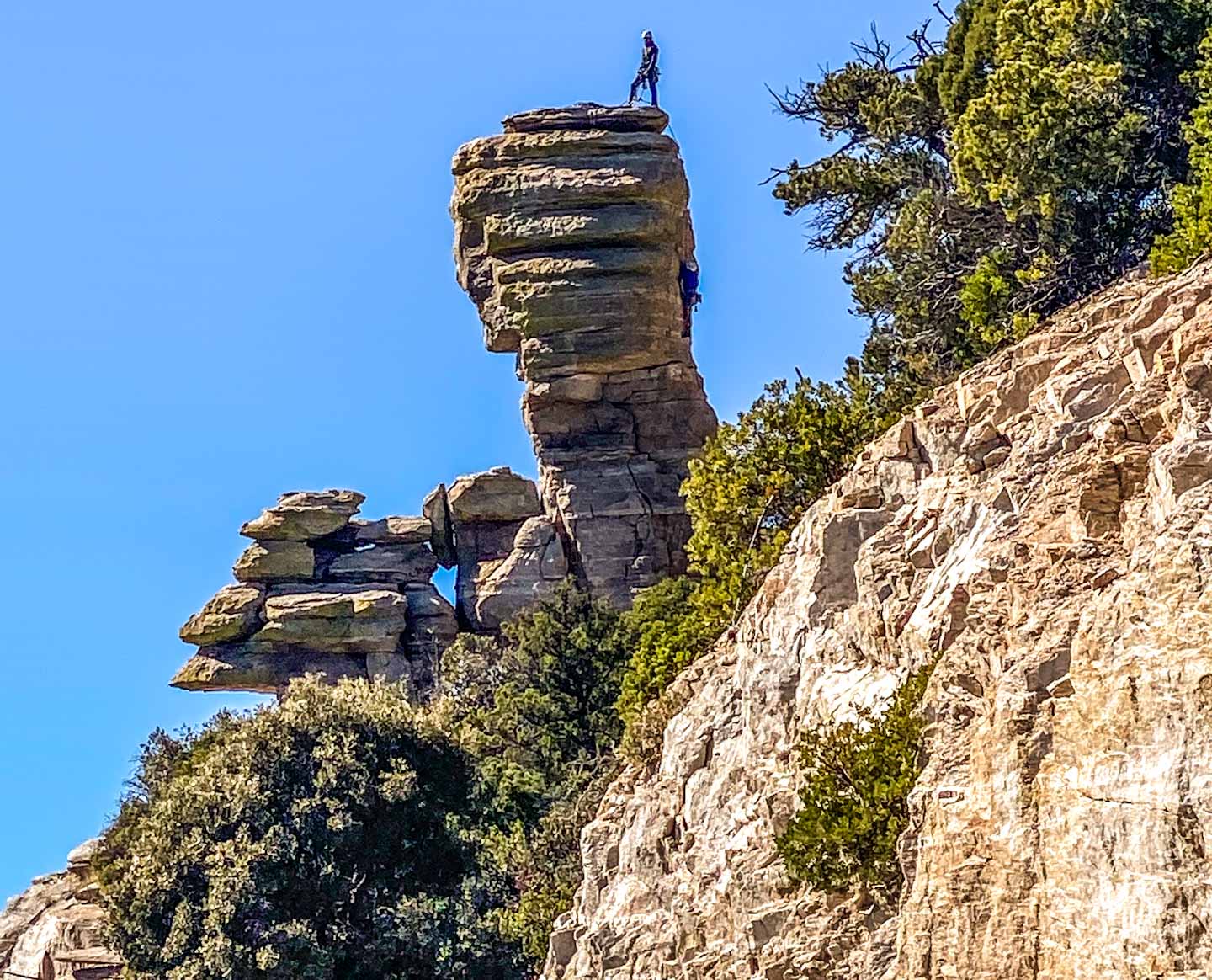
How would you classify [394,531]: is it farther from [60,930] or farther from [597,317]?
[60,930]

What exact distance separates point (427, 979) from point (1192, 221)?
23.6 metres

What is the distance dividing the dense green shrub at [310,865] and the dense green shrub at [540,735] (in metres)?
0.91

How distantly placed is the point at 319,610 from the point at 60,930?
1622cm

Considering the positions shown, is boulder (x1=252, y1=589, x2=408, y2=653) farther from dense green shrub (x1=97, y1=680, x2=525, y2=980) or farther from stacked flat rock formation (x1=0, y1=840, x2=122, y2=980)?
dense green shrub (x1=97, y1=680, x2=525, y2=980)

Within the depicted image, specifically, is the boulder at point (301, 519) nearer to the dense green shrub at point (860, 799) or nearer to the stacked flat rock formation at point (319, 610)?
the stacked flat rock formation at point (319, 610)

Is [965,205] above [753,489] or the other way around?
above

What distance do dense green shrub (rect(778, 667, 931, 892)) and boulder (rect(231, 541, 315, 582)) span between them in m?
40.0

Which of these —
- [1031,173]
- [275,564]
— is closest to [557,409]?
[275,564]

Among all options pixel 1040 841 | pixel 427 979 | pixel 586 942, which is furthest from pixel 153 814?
pixel 1040 841

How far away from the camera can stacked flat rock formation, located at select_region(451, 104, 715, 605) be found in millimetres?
54062

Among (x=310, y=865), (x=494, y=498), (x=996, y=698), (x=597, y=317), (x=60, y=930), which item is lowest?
(x=996, y=698)

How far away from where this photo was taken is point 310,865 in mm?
37094

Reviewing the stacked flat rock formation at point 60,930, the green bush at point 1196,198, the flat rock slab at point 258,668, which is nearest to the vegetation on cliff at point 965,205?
the green bush at point 1196,198

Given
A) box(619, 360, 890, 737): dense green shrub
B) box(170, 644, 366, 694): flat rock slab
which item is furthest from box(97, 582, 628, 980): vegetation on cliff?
box(170, 644, 366, 694): flat rock slab
